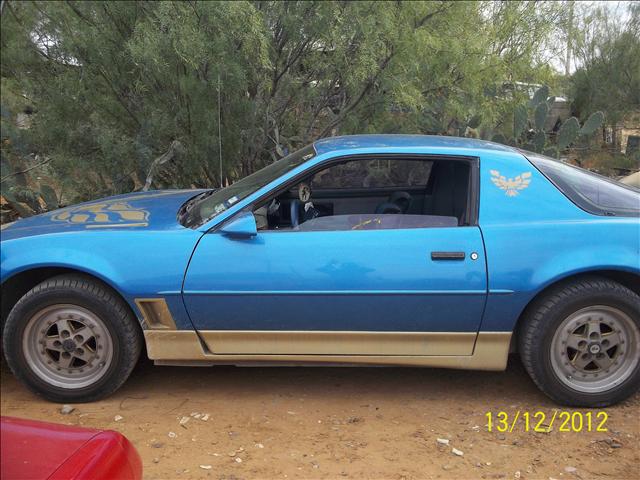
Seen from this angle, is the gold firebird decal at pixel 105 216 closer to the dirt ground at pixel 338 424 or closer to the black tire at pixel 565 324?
the dirt ground at pixel 338 424

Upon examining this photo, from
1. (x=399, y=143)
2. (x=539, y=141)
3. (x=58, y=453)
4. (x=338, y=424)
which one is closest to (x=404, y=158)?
(x=399, y=143)

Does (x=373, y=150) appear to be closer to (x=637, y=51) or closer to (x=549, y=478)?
(x=549, y=478)

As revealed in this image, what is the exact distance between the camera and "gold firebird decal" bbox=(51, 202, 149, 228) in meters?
3.30

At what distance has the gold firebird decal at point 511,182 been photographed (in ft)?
10.5

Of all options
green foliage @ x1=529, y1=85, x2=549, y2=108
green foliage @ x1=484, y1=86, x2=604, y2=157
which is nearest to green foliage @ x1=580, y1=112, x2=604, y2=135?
green foliage @ x1=484, y1=86, x2=604, y2=157

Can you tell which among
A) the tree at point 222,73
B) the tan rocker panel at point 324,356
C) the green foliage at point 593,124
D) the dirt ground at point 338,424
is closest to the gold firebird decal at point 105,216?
the tan rocker panel at point 324,356

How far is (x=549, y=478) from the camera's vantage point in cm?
265

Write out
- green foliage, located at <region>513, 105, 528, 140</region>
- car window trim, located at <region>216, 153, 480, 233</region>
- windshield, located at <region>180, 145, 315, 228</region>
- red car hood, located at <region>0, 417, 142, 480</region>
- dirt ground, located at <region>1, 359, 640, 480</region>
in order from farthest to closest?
green foliage, located at <region>513, 105, 528, 140</region>, windshield, located at <region>180, 145, 315, 228</region>, car window trim, located at <region>216, 153, 480, 233</region>, dirt ground, located at <region>1, 359, 640, 480</region>, red car hood, located at <region>0, 417, 142, 480</region>

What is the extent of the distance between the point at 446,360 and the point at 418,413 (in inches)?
13.4

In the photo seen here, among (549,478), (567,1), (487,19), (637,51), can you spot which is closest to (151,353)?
(549,478)

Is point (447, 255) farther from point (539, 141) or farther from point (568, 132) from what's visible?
point (568, 132)
